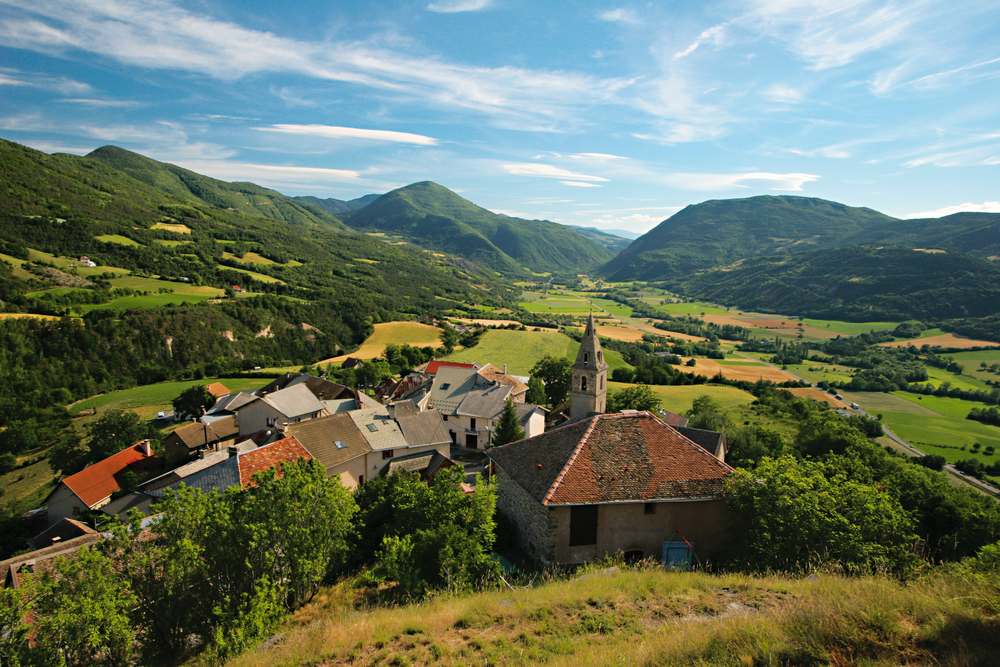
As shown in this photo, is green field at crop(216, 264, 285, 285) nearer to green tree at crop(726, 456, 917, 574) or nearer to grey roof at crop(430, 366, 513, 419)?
grey roof at crop(430, 366, 513, 419)

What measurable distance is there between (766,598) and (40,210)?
661 ft

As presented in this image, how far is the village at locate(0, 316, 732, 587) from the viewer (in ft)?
64.7

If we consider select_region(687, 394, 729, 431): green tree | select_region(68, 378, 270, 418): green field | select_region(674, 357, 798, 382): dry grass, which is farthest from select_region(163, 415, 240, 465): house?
select_region(674, 357, 798, 382): dry grass

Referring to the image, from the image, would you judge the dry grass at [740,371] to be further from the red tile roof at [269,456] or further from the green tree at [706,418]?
the red tile roof at [269,456]

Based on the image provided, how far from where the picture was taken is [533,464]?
22359 mm

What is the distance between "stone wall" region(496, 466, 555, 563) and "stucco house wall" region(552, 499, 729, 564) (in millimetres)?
370

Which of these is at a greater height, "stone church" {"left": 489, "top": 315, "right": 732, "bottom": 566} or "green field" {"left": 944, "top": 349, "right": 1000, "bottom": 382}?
"stone church" {"left": 489, "top": 315, "right": 732, "bottom": 566}

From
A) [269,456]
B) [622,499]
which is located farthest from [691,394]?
[269,456]

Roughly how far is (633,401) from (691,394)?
27.6 metres

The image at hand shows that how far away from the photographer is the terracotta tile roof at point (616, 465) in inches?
774

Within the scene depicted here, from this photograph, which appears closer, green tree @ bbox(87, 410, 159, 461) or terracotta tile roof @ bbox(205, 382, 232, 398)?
green tree @ bbox(87, 410, 159, 461)

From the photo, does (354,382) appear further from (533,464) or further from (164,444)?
(533,464)

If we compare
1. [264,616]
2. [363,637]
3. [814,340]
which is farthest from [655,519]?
[814,340]

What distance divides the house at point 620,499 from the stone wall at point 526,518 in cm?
4
